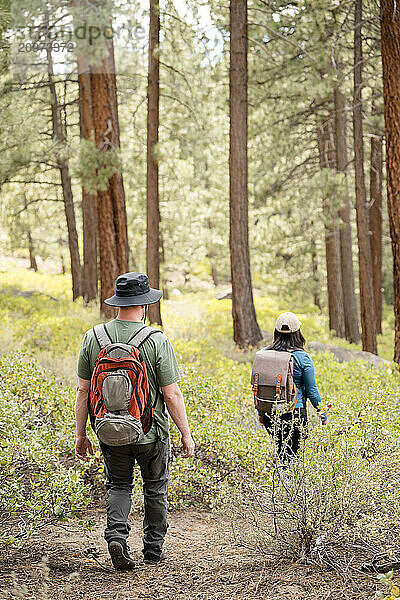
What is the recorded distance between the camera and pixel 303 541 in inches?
159

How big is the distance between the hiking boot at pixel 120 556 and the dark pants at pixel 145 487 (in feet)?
0.17

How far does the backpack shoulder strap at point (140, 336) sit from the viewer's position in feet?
14.1

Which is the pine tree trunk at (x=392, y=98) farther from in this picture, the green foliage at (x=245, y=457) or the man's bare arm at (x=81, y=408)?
the man's bare arm at (x=81, y=408)

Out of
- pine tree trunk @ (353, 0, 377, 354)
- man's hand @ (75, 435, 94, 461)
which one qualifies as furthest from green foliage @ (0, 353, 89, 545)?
pine tree trunk @ (353, 0, 377, 354)

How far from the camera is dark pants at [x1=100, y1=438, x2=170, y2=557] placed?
4324 millimetres

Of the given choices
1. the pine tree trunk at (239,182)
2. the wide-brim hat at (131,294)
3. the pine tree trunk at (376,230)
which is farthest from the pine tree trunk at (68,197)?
the wide-brim hat at (131,294)

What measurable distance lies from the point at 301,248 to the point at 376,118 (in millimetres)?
6394

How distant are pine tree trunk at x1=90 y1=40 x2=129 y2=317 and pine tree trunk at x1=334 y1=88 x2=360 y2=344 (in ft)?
18.3

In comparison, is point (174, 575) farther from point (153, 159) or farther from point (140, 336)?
point (153, 159)

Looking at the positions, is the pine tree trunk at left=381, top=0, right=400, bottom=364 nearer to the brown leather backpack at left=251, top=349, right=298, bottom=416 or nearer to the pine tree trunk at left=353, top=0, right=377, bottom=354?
the pine tree trunk at left=353, top=0, right=377, bottom=354

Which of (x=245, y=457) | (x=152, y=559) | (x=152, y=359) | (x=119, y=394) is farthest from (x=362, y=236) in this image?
(x=119, y=394)

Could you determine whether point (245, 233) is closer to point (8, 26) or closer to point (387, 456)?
point (8, 26)

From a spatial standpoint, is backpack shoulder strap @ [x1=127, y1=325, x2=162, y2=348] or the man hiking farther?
backpack shoulder strap @ [x1=127, y1=325, x2=162, y2=348]

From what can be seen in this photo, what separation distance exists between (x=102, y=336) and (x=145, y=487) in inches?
43.5
